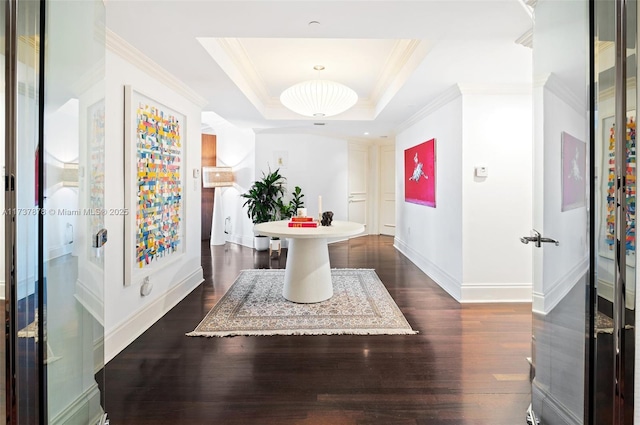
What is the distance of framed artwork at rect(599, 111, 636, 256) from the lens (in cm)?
106

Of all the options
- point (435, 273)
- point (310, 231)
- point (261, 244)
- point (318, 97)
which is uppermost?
point (318, 97)

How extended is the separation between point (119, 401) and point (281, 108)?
13.6 ft

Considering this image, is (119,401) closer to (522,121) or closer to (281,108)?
(522,121)

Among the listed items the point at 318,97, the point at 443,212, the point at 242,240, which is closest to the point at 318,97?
the point at 318,97

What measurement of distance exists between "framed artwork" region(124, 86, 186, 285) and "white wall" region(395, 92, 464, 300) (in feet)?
8.83

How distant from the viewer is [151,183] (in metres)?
2.77

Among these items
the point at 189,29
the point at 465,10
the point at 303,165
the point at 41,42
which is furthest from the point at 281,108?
the point at 41,42

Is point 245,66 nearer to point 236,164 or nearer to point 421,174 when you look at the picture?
point 421,174

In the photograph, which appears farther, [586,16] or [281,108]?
[281,108]

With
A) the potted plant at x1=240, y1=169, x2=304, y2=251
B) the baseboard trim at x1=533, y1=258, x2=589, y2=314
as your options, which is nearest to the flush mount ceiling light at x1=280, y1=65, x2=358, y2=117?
the baseboard trim at x1=533, y1=258, x2=589, y2=314

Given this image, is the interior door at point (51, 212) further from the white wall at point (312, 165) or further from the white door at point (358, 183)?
the white door at point (358, 183)

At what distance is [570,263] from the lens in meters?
1.29

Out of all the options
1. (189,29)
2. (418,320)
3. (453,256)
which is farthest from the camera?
(453,256)

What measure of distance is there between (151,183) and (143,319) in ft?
3.44
